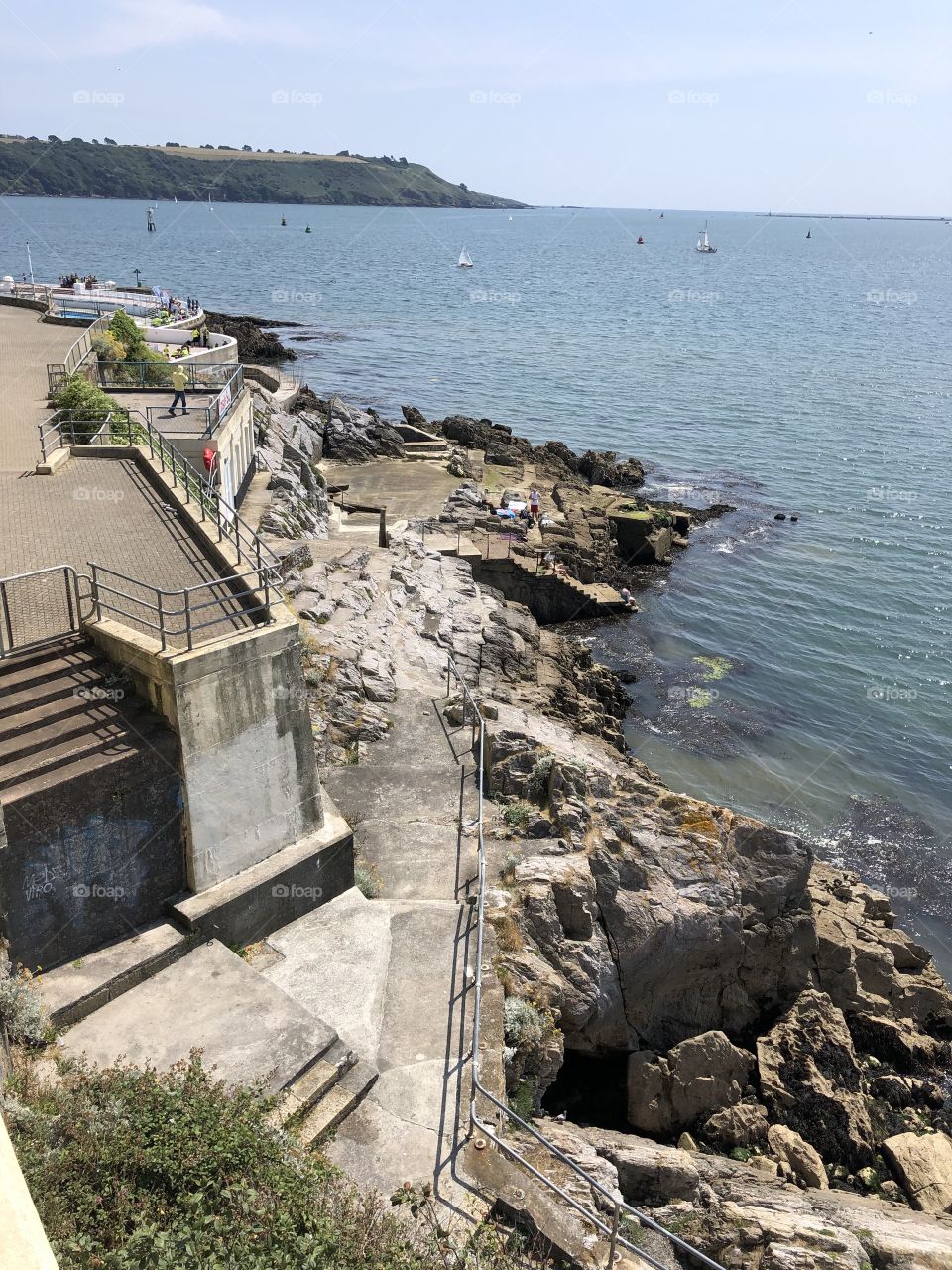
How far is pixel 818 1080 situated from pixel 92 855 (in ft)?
38.6

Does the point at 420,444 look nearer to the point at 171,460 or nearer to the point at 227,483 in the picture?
the point at 227,483

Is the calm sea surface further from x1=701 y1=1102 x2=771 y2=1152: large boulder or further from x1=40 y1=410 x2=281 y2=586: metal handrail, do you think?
x1=40 y1=410 x2=281 y2=586: metal handrail

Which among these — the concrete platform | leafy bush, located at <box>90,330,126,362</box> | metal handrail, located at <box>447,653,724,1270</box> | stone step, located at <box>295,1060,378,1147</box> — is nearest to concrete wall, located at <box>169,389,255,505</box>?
leafy bush, located at <box>90,330,126,362</box>

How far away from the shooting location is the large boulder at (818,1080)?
14648mm

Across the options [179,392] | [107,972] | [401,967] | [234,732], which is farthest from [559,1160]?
[179,392]

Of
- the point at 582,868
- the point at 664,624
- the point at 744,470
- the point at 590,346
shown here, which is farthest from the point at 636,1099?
→ the point at 590,346

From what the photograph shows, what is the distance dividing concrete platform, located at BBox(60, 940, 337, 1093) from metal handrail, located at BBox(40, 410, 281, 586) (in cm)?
563

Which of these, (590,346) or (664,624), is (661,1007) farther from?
(590,346)

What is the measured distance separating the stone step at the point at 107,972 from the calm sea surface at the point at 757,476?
17087 millimetres

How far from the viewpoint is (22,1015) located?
31.7 feet

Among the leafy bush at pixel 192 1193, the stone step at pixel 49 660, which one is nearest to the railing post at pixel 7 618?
the stone step at pixel 49 660

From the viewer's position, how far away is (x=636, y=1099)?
14.2 metres

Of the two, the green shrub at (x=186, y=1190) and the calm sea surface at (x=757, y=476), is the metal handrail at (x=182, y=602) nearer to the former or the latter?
the green shrub at (x=186, y=1190)

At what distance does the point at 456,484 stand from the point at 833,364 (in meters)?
59.8
